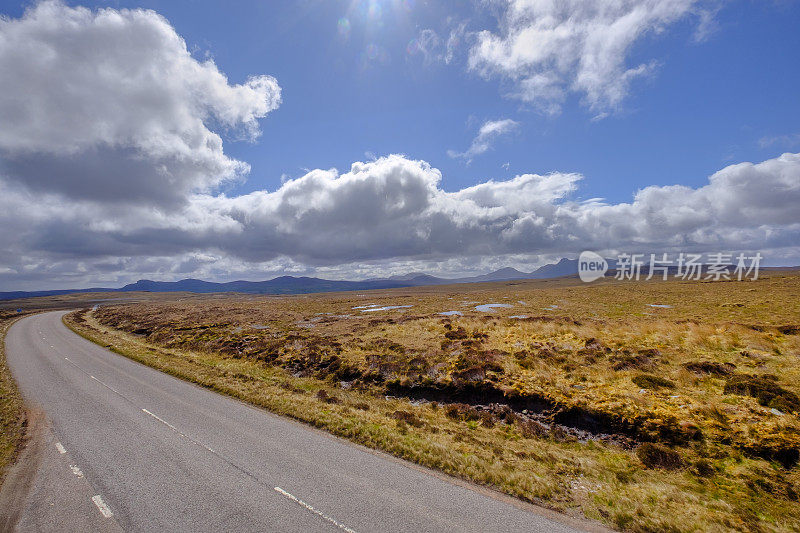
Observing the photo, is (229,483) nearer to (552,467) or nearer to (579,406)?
(552,467)

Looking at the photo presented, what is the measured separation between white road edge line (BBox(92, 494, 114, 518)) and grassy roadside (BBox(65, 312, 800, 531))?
7.63 metres

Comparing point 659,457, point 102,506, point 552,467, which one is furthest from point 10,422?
point 659,457

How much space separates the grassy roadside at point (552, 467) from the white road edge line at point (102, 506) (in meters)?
7.63

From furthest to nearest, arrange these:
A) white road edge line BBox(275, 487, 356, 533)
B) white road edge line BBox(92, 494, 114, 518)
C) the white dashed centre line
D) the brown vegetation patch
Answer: the brown vegetation patch, white road edge line BBox(92, 494, 114, 518), the white dashed centre line, white road edge line BBox(275, 487, 356, 533)

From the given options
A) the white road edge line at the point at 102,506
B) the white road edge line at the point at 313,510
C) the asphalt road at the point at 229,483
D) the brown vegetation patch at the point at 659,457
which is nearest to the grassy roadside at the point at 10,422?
the asphalt road at the point at 229,483

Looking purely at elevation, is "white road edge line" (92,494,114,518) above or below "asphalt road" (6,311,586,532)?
above

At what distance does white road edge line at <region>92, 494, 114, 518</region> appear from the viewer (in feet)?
29.1

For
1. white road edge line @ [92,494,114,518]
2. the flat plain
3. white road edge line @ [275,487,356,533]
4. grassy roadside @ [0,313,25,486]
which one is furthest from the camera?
grassy roadside @ [0,313,25,486]

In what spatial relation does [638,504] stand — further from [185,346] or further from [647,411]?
[185,346]

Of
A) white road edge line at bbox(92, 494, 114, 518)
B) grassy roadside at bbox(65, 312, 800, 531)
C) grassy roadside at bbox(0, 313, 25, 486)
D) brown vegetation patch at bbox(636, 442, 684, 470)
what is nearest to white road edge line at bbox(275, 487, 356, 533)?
grassy roadside at bbox(65, 312, 800, 531)

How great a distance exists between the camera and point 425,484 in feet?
33.8

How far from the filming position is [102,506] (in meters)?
9.20

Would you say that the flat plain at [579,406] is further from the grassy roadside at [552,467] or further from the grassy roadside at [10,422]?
the grassy roadside at [10,422]

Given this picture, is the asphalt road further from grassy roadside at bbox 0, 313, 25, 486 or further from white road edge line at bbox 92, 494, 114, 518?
grassy roadside at bbox 0, 313, 25, 486
